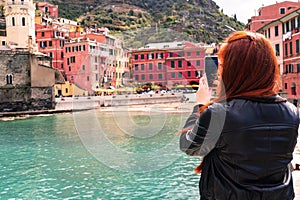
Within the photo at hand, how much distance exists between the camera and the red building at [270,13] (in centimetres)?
3619

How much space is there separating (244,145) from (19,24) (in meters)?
47.1

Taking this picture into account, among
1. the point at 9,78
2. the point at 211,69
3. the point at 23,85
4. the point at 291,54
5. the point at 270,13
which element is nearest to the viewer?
the point at 211,69

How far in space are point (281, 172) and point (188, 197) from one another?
681cm

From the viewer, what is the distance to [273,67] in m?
1.67

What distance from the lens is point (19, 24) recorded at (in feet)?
148

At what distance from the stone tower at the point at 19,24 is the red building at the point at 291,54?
27890mm

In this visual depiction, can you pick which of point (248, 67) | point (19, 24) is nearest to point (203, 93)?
point (248, 67)

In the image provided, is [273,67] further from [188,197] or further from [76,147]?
[76,147]

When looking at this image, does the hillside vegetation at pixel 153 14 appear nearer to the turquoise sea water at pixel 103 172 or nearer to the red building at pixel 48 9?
the red building at pixel 48 9

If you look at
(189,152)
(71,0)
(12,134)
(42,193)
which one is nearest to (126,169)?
(42,193)

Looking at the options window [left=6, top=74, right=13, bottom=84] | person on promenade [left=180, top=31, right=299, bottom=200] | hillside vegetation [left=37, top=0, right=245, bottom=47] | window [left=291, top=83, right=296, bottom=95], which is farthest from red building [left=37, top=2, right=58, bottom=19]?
person on promenade [left=180, top=31, right=299, bottom=200]

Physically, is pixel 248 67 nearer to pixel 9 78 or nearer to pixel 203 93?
pixel 203 93

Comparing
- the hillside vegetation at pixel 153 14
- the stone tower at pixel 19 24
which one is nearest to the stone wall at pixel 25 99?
the stone tower at pixel 19 24

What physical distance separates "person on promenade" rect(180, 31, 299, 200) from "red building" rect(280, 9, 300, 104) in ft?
88.9
